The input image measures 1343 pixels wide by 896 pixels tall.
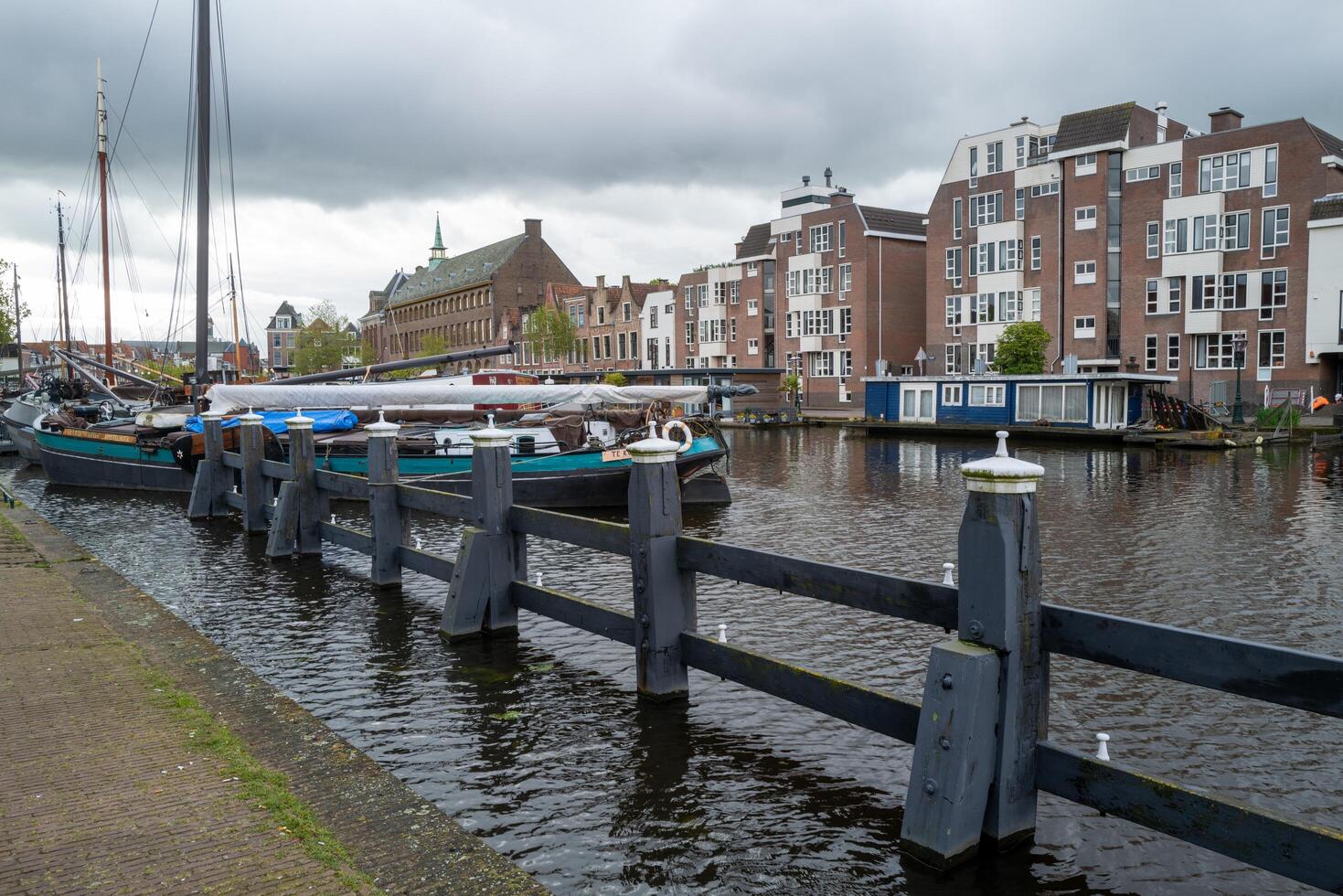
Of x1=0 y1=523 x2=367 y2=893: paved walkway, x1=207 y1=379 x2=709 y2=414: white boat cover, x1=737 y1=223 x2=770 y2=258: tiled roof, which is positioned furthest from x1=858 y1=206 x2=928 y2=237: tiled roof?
x1=0 y1=523 x2=367 y2=893: paved walkway

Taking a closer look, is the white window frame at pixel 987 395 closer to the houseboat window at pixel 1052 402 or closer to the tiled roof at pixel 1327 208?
the houseboat window at pixel 1052 402

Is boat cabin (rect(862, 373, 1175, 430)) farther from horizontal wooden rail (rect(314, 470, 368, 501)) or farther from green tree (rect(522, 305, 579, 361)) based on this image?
green tree (rect(522, 305, 579, 361))

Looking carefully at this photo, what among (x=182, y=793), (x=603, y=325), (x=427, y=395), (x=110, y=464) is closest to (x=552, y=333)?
(x=603, y=325)

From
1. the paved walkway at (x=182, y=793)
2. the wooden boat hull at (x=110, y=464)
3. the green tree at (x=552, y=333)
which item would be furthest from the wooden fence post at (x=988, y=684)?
the green tree at (x=552, y=333)

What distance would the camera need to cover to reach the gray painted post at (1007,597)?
4.52 meters

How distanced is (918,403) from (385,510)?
42948mm

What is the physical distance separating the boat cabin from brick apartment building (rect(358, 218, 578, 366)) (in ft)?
192

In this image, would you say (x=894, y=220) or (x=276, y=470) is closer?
(x=276, y=470)

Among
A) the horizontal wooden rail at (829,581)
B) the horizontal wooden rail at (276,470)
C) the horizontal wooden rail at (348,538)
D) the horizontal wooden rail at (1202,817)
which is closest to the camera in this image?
the horizontal wooden rail at (1202,817)

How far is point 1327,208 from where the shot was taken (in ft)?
147

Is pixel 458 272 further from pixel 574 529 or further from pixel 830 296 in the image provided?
pixel 574 529

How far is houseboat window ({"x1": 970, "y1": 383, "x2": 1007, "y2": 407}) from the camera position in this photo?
47.5m

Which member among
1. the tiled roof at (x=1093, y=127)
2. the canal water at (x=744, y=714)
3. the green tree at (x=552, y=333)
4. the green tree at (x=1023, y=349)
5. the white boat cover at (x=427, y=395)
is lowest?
the canal water at (x=744, y=714)

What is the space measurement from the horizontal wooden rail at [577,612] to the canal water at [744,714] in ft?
1.81
